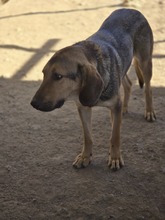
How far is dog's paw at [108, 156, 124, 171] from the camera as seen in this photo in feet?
14.1

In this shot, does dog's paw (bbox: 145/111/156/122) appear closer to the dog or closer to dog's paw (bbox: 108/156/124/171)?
the dog

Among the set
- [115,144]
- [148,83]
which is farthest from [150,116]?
[115,144]

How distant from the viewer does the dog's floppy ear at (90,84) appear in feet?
11.6

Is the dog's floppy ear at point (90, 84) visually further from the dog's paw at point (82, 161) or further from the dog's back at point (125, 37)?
the dog's paw at point (82, 161)

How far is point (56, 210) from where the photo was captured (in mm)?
3766

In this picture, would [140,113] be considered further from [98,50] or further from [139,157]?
[98,50]

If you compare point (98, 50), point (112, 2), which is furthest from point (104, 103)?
point (112, 2)

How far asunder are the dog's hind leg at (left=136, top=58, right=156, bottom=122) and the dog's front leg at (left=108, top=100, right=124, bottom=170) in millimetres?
1068

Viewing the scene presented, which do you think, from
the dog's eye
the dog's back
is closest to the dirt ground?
the dog's back

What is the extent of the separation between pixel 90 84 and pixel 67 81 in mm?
228

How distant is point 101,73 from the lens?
3855 mm

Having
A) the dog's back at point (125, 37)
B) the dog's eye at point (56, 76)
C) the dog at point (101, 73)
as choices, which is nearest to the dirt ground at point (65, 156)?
the dog at point (101, 73)

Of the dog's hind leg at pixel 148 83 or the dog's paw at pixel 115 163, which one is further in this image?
the dog's hind leg at pixel 148 83

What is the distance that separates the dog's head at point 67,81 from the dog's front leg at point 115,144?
22.4 inches
